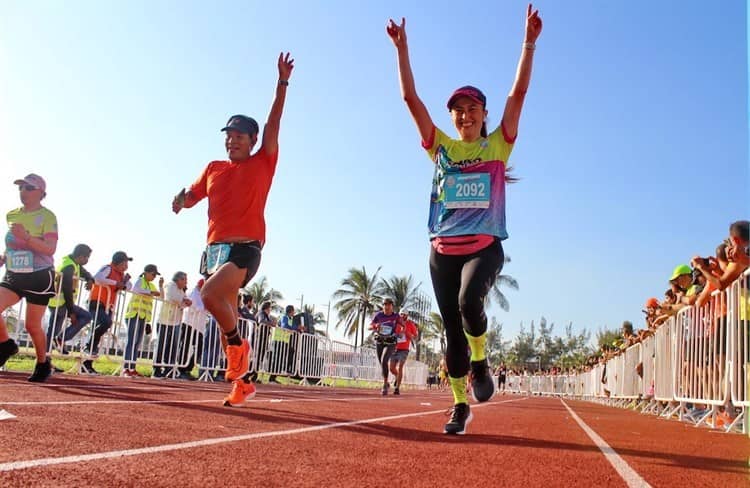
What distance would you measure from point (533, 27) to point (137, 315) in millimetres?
9352

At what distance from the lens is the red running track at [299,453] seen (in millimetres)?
2305

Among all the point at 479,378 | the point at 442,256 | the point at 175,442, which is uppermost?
the point at 442,256

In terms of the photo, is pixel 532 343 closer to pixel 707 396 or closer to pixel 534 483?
pixel 707 396

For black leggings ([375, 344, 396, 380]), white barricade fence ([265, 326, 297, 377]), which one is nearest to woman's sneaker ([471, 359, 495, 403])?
black leggings ([375, 344, 396, 380])

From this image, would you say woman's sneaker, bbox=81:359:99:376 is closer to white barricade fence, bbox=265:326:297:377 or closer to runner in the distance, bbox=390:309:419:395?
white barricade fence, bbox=265:326:297:377

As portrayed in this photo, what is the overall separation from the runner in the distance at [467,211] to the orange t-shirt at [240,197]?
146cm

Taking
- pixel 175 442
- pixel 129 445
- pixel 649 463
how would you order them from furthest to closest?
pixel 649 463 → pixel 175 442 → pixel 129 445

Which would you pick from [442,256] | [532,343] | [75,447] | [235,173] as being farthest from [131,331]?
[532,343]

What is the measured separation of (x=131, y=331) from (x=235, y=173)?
725cm

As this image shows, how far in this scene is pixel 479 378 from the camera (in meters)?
4.45

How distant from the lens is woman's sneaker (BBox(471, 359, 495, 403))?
444 cm

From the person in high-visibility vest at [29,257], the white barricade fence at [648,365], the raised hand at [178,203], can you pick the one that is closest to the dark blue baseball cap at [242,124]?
the raised hand at [178,203]

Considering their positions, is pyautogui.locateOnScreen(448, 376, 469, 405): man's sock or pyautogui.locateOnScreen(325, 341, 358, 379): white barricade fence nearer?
pyautogui.locateOnScreen(448, 376, 469, 405): man's sock

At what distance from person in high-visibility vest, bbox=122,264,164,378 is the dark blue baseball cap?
7.06 meters
